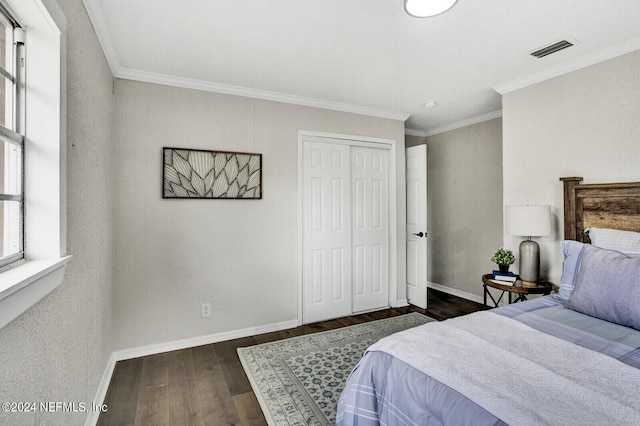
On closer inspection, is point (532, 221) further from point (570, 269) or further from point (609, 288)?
point (609, 288)

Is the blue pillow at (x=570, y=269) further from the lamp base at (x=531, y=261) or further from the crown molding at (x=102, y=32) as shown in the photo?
the crown molding at (x=102, y=32)

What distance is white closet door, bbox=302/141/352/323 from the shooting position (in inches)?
134

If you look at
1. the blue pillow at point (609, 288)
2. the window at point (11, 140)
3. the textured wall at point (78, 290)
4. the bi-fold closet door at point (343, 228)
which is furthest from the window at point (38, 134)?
the blue pillow at point (609, 288)

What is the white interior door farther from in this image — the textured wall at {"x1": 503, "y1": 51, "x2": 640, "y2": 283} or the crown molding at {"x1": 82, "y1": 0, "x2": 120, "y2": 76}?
the crown molding at {"x1": 82, "y1": 0, "x2": 120, "y2": 76}

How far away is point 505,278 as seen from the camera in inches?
109

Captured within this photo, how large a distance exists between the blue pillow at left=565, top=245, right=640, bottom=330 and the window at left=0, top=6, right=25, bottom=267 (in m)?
2.73

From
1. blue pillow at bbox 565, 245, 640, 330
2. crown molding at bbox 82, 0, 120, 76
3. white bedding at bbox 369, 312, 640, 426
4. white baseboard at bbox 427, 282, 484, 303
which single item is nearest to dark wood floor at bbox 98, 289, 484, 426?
white bedding at bbox 369, 312, 640, 426

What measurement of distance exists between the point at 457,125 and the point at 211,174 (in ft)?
11.2

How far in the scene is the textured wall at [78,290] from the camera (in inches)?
39.0

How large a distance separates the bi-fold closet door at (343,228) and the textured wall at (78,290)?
1.80m

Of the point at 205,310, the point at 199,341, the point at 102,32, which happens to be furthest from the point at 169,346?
the point at 102,32

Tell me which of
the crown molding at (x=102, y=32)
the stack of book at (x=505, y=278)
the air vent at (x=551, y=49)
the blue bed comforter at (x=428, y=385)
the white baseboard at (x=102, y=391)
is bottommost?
the white baseboard at (x=102, y=391)

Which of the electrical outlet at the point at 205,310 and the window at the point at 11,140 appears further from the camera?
the electrical outlet at the point at 205,310

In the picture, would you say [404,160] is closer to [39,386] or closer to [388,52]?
[388,52]
